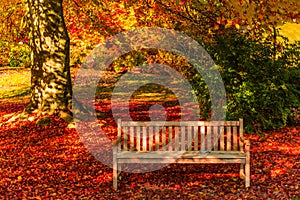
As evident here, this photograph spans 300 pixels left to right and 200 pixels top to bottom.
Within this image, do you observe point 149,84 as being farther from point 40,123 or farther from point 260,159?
point 260,159

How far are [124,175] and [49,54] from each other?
4549mm

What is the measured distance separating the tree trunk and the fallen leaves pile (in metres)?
1.09

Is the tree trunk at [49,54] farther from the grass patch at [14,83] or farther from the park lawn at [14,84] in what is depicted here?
the grass patch at [14,83]

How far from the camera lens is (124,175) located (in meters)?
8.95

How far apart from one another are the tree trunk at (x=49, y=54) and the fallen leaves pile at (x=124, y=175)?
3.59ft

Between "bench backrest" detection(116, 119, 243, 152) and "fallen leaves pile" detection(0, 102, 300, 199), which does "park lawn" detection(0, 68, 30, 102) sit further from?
"bench backrest" detection(116, 119, 243, 152)

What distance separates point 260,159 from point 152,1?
6.10 meters

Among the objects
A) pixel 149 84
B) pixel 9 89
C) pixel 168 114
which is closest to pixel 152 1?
pixel 168 114

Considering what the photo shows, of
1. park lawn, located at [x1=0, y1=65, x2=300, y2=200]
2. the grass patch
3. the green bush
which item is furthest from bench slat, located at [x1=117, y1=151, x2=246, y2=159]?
the grass patch

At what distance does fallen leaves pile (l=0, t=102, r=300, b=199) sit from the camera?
794 cm

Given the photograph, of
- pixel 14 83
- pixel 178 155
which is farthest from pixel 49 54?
pixel 14 83

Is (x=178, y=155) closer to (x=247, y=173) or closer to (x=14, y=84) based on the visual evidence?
(x=247, y=173)

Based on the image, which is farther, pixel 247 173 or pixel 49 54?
pixel 49 54

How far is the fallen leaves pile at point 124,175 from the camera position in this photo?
313 inches
